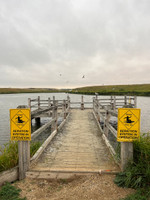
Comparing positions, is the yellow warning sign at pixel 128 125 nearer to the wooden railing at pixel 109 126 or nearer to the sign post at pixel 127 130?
the sign post at pixel 127 130

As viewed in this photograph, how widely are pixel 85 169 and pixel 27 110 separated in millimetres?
1992

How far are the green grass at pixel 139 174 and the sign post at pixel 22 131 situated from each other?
6.91 ft

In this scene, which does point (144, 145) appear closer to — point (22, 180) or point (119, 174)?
point (119, 174)

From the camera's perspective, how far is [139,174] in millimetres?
3037

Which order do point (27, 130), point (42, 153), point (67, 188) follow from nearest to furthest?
point (67, 188), point (27, 130), point (42, 153)

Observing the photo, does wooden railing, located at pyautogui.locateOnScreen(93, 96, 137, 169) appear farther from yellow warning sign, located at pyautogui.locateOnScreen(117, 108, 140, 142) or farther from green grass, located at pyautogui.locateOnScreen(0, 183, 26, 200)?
green grass, located at pyautogui.locateOnScreen(0, 183, 26, 200)

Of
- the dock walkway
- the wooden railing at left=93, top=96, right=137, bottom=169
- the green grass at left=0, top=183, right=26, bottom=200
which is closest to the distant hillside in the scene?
the wooden railing at left=93, top=96, right=137, bottom=169

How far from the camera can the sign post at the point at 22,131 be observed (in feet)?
11.7

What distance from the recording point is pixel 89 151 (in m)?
4.95

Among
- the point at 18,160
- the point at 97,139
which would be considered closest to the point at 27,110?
the point at 18,160

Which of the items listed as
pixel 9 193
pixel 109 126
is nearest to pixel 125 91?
pixel 109 126

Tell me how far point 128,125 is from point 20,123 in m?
2.53

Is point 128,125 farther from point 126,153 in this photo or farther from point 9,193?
point 9,193

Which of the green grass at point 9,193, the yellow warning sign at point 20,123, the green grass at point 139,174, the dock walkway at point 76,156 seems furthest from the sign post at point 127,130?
the green grass at point 9,193
